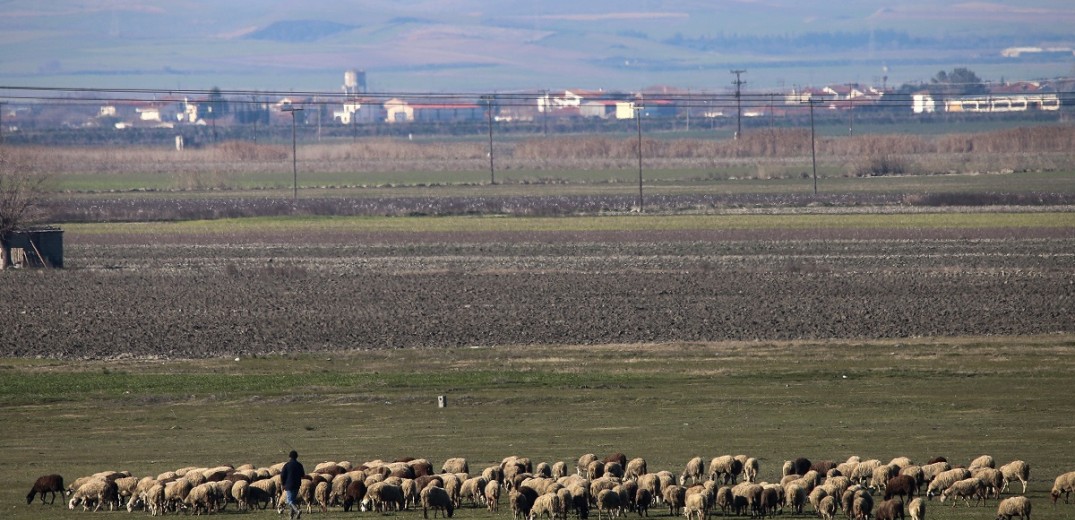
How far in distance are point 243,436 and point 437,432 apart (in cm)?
373

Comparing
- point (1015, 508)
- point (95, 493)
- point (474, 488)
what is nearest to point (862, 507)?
point (1015, 508)

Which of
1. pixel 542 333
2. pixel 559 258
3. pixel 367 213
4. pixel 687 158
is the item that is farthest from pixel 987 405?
pixel 687 158

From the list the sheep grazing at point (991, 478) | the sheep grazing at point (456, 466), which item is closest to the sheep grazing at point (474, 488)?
the sheep grazing at point (456, 466)

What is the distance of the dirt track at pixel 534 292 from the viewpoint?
137 ft

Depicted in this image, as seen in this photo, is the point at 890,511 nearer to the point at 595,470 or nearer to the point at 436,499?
the point at 595,470

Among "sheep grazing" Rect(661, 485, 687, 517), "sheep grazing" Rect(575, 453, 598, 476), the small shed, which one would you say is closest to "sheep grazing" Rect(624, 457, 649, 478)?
"sheep grazing" Rect(575, 453, 598, 476)

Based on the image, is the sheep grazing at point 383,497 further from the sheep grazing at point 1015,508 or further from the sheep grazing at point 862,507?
the sheep grazing at point 1015,508

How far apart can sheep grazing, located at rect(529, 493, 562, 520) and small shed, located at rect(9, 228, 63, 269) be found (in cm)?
4449

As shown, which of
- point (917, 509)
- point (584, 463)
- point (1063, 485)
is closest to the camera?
point (917, 509)

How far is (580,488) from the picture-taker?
67.6 ft

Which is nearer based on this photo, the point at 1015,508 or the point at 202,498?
the point at 1015,508

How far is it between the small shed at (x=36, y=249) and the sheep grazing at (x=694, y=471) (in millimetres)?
43046

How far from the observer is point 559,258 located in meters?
62.3

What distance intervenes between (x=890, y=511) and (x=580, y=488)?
4.22 meters
